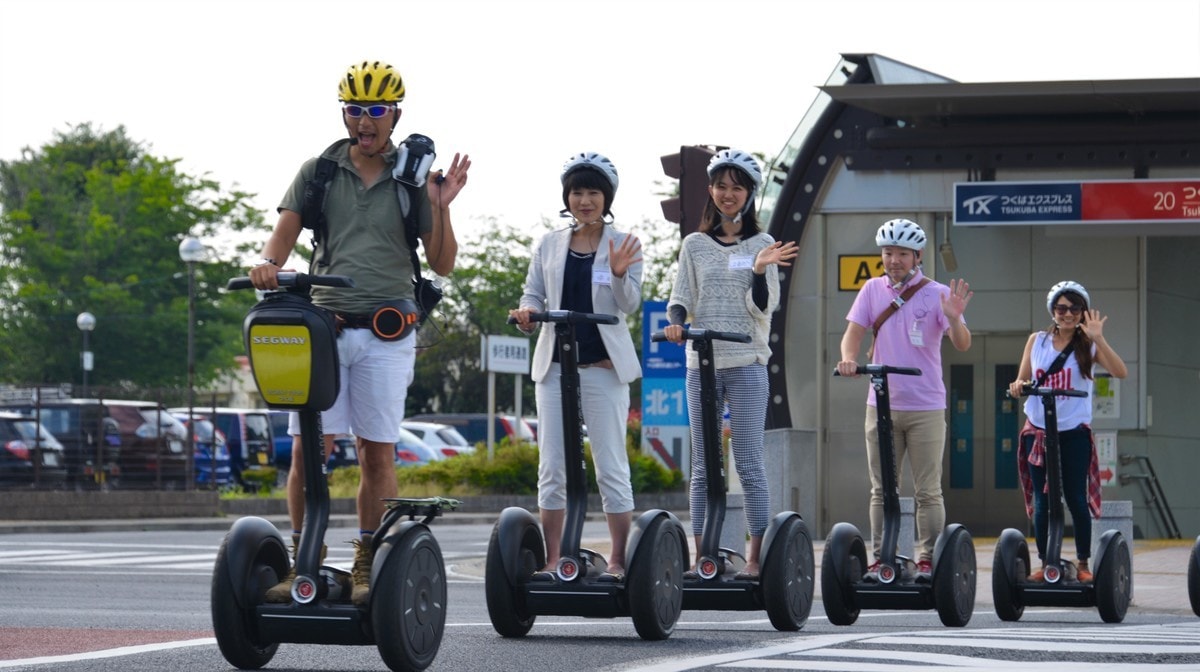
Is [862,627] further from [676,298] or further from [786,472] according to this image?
[786,472]

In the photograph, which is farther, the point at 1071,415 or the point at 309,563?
the point at 1071,415

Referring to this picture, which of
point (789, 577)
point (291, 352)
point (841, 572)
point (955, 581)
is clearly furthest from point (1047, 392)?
point (291, 352)

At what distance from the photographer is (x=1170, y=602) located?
509 inches

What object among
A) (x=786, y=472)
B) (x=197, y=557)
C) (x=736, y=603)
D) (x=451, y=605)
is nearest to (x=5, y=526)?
(x=197, y=557)

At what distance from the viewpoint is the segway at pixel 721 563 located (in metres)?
8.92

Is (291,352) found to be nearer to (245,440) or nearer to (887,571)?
(887,571)

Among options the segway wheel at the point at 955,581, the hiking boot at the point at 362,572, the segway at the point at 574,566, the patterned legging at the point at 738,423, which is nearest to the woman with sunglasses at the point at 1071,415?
the segway wheel at the point at 955,581

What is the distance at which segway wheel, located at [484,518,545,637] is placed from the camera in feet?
27.2

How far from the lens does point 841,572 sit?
9695 millimetres

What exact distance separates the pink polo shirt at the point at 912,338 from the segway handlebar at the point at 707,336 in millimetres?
1475

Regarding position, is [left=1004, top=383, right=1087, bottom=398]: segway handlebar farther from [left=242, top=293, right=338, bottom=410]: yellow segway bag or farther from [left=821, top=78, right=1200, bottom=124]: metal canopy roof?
[left=821, top=78, right=1200, bottom=124]: metal canopy roof

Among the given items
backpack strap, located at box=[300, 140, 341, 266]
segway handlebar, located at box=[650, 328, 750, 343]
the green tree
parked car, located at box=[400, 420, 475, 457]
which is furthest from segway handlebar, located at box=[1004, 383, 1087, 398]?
the green tree

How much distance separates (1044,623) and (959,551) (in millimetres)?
976

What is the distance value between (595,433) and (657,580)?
0.75 m
